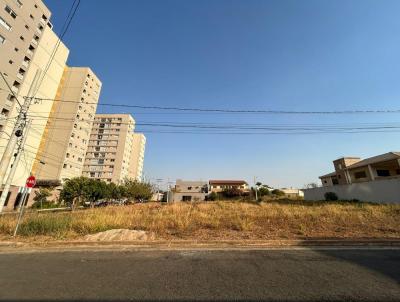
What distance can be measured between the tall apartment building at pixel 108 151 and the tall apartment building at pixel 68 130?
20.5m

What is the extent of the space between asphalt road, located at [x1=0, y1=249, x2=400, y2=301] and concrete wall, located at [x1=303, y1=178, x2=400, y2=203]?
20387 millimetres

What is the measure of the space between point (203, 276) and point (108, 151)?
95.6m

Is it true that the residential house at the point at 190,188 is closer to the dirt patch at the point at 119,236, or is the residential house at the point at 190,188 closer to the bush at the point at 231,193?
the bush at the point at 231,193

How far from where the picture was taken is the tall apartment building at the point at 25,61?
39969 mm

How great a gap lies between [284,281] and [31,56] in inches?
2400

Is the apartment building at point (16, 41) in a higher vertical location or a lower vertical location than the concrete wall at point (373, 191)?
higher

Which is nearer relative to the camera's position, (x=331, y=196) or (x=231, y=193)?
(x=331, y=196)

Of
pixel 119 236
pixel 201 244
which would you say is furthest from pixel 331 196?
pixel 119 236

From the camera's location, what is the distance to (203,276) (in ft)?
15.6

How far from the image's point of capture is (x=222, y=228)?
10.6 m

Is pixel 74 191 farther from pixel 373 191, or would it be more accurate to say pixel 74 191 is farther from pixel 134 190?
pixel 373 191

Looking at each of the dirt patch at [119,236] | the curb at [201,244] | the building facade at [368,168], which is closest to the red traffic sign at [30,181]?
the curb at [201,244]

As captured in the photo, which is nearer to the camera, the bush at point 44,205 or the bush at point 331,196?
the bush at point 331,196

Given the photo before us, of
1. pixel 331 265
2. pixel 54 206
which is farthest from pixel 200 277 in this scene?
pixel 54 206
